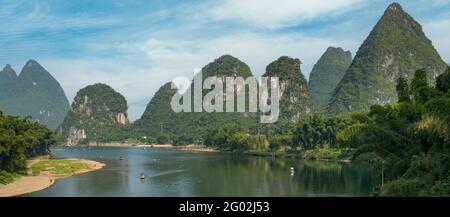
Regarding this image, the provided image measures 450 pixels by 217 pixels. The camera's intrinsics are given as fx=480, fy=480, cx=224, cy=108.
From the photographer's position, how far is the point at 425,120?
20547mm

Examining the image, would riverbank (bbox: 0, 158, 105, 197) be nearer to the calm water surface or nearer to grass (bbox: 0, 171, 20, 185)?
grass (bbox: 0, 171, 20, 185)

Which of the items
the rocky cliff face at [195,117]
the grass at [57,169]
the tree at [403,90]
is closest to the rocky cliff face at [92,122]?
the rocky cliff face at [195,117]

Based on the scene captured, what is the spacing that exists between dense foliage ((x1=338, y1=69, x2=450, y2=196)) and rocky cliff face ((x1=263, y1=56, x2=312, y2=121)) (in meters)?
112

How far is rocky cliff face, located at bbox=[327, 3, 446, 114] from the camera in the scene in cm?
13738

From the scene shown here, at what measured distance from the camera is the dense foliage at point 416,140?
A: 66.1 feet

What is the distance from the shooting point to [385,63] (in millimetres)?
143125

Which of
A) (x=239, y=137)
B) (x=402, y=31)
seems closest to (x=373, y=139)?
(x=239, y=137)

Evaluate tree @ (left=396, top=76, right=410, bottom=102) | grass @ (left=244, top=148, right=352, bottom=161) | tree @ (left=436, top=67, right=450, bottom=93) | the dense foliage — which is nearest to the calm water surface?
the dense foliage

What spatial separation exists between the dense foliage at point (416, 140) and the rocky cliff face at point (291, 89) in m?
112

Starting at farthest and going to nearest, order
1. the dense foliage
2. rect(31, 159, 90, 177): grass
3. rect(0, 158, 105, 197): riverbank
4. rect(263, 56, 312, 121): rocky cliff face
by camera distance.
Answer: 1. rect(263, 56, 312, 121): rocky cliff face
2. rect(31, 159, 90, 177): grass
3. rect(0, 158, 105, 197): riverbank
4. the dense foliage

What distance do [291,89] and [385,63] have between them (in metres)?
28.8

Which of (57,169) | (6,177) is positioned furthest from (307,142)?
(6,177)

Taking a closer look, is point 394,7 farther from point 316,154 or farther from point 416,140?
point 416,140

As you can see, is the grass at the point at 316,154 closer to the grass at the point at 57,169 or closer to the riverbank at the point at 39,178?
the riverbank at the point at 39,178
